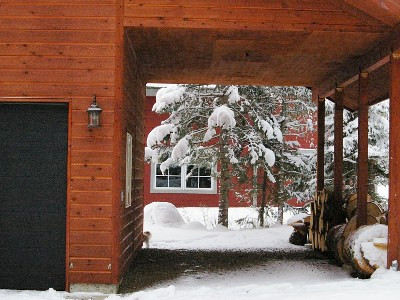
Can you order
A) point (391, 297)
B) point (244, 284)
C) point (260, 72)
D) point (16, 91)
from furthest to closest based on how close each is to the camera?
point (260, 72) → point (244, 284) → point (16, 91) → point (391, 297)

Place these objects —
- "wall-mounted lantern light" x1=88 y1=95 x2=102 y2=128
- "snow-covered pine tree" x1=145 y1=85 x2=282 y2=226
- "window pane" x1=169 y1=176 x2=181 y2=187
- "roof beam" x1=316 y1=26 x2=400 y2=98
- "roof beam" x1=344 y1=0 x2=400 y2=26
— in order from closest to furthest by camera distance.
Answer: "roof beam" x1=344 y1=0 x2=400 y2=26 < "wall-mounted lantern light" x1=88 y1=95 x2=102 y2=128 < "roof beam" x1=316 y1=26 x2=400 y2=98 < "snow-covered pine tree" x1=145 y1=85 x2=282 y2=226 < "window pane" x1=169 y1=176 x2=181 y2=187

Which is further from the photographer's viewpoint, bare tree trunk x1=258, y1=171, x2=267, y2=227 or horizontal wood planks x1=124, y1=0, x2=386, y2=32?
bare tree trunk x1=258, y1=171, x2=267, y2=227

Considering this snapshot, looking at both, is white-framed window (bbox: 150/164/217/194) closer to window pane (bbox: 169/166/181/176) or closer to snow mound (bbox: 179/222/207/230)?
window pane (bbox: 169/166/181/176)

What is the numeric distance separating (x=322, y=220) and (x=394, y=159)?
3.43 m

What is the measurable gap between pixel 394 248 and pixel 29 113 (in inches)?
189

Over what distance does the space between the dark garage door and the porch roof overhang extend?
1.63 meters

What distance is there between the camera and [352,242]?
7.43 metres

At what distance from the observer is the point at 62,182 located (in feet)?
22.3

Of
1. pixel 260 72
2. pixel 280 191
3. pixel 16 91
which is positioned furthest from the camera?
pixel 280 191

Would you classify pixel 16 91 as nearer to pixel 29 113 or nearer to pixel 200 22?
pixel 29 113

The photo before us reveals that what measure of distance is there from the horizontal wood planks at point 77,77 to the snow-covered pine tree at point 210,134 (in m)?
6.82

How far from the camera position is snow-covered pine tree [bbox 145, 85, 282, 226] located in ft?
45.0

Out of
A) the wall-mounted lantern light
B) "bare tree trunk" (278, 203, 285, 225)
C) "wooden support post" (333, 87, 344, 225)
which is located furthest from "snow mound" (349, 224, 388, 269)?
"bare tree trunk" (278, 203, 285, 225)

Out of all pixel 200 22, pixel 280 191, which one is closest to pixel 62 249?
pixel 200 22
